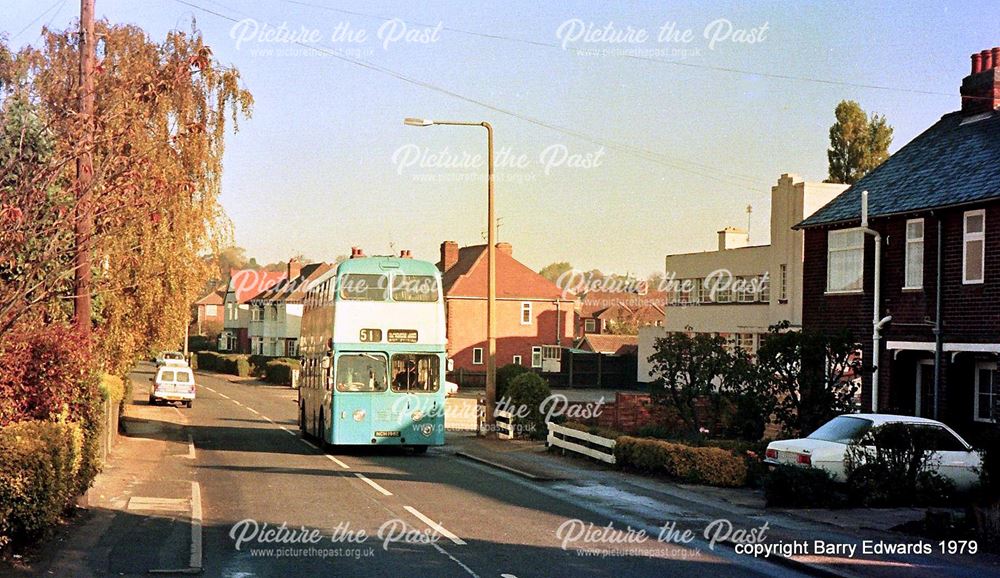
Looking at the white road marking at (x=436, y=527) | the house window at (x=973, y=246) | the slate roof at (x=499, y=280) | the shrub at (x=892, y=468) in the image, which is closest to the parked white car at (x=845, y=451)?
the shrub at (x=892, y=468)

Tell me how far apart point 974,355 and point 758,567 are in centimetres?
1383

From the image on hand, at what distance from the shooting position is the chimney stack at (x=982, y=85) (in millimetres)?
27672

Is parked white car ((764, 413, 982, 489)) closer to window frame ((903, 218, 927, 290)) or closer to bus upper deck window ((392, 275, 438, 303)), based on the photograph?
window frame ((903, 218, 927, 290))

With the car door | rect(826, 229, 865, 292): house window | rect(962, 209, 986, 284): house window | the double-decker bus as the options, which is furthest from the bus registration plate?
rect(962, 209, 986, 284): house window

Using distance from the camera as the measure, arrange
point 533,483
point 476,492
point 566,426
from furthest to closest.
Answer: point 566,426, point 533,483, point 476,492

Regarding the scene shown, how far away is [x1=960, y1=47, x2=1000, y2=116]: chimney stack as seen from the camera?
27.7 meters

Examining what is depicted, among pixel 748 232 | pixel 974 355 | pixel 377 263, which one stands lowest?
pixel 974 355

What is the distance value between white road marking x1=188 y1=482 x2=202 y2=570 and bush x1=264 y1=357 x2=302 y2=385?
182 ft

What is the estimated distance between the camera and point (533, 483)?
2108 cm

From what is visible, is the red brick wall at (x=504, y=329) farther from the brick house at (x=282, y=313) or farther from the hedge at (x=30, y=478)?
the hedge at (x=30, y=478)

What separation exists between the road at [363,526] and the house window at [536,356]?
2069 inches

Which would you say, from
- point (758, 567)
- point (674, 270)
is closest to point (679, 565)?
point (758, 567)

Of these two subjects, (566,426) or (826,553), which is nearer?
(826,553)

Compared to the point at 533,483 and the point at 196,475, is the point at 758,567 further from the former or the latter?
the point at 196,475
